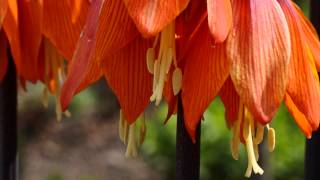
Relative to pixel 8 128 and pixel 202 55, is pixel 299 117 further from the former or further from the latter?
pixel 8 128

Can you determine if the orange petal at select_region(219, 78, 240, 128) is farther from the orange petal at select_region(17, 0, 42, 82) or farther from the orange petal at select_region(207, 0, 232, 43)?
the orange petal at select_region(17, 0, 42, 82)

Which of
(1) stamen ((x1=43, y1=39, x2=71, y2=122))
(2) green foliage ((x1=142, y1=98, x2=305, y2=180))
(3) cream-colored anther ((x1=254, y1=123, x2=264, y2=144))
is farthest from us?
(2) green foliage ((x1=142, y1=98, x2=305, y2=180))

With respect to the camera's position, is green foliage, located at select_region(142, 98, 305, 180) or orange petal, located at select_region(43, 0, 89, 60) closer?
orange petal, located at select_region(43, 0, 89, 60)

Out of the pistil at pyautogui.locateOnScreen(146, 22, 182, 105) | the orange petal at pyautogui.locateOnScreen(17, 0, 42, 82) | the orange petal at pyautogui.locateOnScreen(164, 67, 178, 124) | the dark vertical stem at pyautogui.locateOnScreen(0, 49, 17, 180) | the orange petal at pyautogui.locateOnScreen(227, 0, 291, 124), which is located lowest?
the dark vertical stem at pyautogui.locateOnScreen(0, 49, 17, 180)

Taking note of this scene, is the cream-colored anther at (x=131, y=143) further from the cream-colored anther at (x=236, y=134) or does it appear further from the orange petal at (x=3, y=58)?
the orange petal at (x=3, y=58)

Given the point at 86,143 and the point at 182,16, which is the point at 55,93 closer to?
the point at 182,16

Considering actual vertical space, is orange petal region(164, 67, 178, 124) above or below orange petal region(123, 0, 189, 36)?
below

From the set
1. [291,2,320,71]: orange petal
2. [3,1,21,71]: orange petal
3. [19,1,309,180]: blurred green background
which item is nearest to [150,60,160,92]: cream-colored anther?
[291,2,320,71]: orange petal

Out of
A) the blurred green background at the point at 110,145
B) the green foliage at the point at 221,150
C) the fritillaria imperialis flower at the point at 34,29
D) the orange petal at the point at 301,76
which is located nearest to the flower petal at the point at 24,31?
the fritillaria imperialis flower at the point at 34,29
